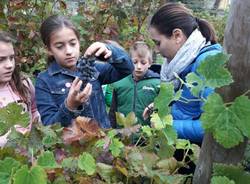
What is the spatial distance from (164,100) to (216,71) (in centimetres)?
16

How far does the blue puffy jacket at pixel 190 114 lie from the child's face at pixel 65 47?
27.1 inches

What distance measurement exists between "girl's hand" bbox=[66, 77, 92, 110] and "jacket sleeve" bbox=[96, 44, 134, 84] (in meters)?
0.49

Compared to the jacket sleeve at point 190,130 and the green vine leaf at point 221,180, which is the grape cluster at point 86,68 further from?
the green vine leaf at point 221,180

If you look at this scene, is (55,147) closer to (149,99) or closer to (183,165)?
(183,165)

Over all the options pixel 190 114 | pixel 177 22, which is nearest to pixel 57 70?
pixel 177 22

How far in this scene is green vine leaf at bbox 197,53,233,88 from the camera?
109 centimetres

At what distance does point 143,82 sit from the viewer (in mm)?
3609

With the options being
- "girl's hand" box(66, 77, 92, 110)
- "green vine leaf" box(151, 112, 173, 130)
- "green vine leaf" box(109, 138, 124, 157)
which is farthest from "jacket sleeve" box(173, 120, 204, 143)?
"green vine leaf" box(109, 138, 124, 157)

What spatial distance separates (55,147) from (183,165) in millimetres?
394

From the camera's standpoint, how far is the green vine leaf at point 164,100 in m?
1.17

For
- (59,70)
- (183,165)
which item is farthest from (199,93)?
(59,70)

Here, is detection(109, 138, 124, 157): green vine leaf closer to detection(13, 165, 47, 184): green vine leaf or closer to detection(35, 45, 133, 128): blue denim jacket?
detection(13, 165, 47, 184): green vine leaf

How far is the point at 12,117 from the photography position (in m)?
1.25

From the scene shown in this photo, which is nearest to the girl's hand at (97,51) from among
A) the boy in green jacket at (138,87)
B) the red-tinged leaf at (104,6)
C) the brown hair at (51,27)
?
the brown hair at (51,27)
